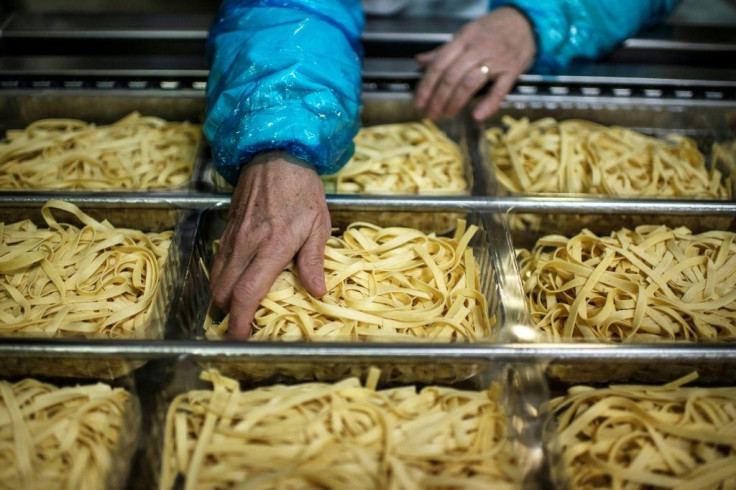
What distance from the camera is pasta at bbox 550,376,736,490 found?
1.26 meters

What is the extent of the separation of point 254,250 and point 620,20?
1.52 metres

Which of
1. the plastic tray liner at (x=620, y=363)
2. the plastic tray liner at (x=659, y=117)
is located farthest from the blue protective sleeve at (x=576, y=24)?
the plastic tray liner at (x=620, y=363)

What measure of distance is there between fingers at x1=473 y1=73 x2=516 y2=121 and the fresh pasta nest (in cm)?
21

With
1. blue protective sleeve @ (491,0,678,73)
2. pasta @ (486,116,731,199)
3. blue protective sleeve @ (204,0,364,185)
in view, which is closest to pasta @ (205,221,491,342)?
blue protective sleeve @ (204,0,364,185)

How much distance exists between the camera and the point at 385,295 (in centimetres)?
167

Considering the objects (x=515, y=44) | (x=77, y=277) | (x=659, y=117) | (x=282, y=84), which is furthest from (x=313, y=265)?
(x=659, y=117)

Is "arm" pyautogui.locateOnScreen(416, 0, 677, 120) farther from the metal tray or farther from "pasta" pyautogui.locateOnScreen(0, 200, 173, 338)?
the metal tray

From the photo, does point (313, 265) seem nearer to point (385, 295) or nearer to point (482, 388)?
point (385, 295)

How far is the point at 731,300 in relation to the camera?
5.34 ft

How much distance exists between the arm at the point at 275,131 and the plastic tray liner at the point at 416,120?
35 cm

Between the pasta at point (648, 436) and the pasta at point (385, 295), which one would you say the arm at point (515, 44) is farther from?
the pasta at point (648, 436)

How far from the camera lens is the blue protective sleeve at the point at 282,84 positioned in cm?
163

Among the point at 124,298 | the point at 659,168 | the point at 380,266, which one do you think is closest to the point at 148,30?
the point at 124,298

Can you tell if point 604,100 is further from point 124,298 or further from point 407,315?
point 124,298
